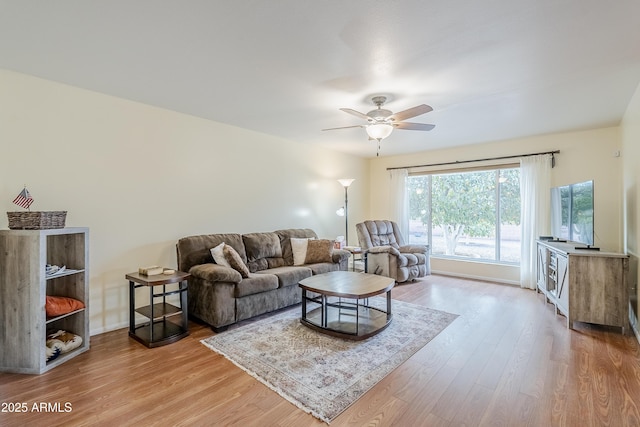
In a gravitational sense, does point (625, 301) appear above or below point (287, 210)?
below

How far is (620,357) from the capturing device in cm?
257

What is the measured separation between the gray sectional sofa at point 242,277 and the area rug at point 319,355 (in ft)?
0.67

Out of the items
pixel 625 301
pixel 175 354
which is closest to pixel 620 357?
pixel 625 301

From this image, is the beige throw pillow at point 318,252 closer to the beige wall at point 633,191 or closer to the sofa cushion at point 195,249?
the sofa cushion at point 195,249

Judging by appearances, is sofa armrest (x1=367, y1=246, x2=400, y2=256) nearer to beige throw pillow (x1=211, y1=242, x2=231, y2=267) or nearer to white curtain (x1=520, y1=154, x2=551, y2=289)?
white curtain (x1=520, y1=154, x2=551, y2=289)

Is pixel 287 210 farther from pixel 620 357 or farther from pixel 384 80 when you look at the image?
pixel 620 357

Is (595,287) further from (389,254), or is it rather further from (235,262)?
(235,262)

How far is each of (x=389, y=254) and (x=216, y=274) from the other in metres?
2.90

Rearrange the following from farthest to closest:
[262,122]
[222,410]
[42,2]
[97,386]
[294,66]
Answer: [262,122] < [294,66] < [97,386] < [222,410] < [42,2]

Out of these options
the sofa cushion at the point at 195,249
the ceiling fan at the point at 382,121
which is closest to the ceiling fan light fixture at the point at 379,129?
the ceiling fan at the point at 382,121

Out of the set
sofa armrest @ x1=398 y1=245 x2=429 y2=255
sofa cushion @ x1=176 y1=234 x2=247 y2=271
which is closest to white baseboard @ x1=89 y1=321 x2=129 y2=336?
sofa cushion @ x1=176 y1=234 x2=247 y2=271

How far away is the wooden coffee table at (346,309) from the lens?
9.64ft

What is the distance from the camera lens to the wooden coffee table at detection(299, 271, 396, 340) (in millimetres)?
2937

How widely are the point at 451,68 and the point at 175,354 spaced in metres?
3.37
